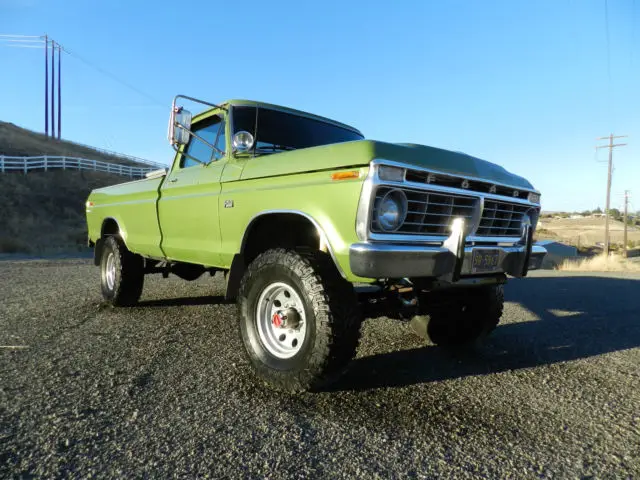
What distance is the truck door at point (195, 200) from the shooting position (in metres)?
3.77

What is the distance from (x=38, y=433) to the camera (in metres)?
2.16

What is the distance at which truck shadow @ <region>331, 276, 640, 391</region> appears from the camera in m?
3.18

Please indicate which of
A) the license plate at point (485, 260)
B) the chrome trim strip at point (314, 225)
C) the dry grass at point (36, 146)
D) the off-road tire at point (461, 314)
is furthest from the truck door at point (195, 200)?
the dry grass at point (36, 146)

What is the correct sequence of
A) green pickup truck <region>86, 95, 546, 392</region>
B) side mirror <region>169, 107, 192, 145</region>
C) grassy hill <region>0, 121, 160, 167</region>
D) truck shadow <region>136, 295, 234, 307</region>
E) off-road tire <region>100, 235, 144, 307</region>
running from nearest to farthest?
→ green pickup truck <region>86, 95, 546, 392</region> → side mirror <region>169, 107, 192, 145</region> → off-road tire <region>100, 235, 144, 307</region> → truck shadow <region>136, 295, 234, 307</region> → grassy hill <region>0, 121, 160, 167</region>

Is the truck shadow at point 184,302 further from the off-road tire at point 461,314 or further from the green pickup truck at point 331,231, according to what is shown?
the off-road tire at point 461,314

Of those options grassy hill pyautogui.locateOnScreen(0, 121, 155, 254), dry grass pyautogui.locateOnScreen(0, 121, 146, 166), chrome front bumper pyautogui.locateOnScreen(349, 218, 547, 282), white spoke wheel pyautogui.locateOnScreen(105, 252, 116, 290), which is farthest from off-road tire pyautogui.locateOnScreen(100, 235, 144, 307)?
dry grass pyautogui.locateOnScreen(0, 121, 146, 166)

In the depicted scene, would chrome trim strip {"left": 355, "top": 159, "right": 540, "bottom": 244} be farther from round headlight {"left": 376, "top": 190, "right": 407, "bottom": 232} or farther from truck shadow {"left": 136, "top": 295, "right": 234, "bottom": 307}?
truck shadow {"left": 136, "top": 295, "right": 234, "bottom": 307}

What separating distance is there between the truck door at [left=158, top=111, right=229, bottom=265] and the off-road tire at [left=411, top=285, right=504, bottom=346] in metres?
1.91

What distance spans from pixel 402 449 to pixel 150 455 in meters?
1.16

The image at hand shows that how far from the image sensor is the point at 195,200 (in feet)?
13.0

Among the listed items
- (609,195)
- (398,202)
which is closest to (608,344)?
(398,202)

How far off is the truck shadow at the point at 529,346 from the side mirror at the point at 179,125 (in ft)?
7.85

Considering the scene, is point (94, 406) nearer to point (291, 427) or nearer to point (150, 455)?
point (150, 455)

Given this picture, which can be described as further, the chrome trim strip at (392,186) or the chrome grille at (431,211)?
the chrome grille at (431,211)
